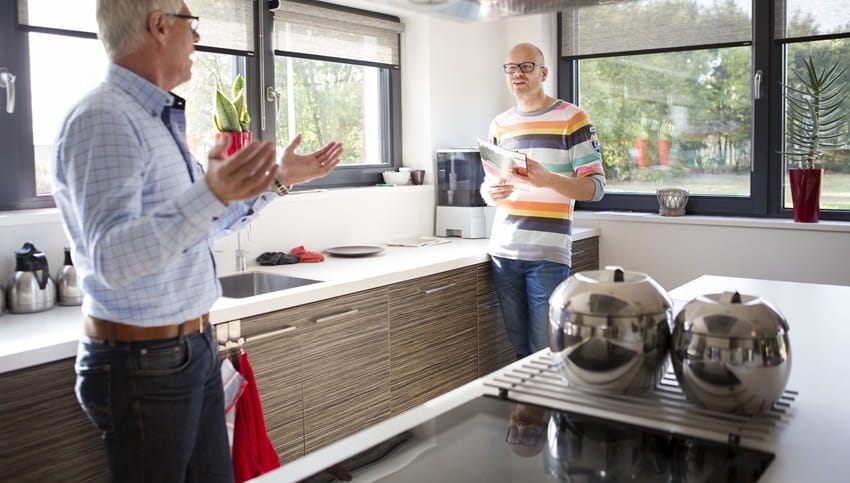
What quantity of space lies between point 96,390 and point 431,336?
1724 mm

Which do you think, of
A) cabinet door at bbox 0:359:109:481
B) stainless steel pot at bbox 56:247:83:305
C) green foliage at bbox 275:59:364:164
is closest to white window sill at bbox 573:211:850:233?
green foliage at bbox 275:59:364:164

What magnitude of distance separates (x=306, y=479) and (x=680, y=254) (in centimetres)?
346

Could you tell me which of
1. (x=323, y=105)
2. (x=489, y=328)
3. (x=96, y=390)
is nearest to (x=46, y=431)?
(x=96, y=390)

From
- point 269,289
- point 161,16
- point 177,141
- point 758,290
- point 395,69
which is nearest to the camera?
point 161,16

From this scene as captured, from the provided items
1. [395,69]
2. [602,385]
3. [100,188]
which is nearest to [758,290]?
[602,385]

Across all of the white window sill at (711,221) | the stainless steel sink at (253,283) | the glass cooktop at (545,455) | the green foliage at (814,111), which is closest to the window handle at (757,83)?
the green foliage at (814,111)

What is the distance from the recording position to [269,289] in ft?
10.0

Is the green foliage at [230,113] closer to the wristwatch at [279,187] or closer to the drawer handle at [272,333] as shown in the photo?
the drawer handle at [272,333]

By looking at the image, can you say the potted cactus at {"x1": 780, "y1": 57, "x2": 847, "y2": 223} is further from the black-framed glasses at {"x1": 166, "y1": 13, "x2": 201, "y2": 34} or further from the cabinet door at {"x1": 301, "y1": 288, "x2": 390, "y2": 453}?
the black-framed glasses at {"x1": 166, "y1": 13, "x2": 201, "y2": 34}

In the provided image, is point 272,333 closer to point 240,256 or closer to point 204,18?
point 240,256

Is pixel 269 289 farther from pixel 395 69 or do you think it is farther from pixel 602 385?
pixel 602 385

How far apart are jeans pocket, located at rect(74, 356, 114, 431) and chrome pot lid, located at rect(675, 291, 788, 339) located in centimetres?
115

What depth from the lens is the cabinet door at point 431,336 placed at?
10.1 ft

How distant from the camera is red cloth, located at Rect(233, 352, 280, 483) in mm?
2334
